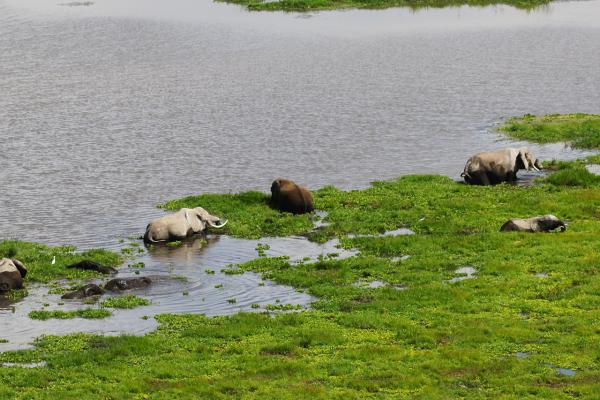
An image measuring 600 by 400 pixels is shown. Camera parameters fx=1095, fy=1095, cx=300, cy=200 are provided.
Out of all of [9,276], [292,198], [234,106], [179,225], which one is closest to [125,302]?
[9,276]

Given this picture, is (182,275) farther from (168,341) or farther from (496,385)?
(496,385)

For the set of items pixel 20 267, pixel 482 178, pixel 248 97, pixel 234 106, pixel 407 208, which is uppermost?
pixel 248 97

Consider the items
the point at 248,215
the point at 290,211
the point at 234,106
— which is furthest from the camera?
the point at 234,106

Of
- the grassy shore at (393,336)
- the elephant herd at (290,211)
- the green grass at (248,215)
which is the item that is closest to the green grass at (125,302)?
the elephant herd at (290,211)

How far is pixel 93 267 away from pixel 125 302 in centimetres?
363

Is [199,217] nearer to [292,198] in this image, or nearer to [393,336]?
[292,198]

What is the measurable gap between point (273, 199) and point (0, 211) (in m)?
10.0

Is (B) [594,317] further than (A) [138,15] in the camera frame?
No

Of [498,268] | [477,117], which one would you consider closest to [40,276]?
[498,268]

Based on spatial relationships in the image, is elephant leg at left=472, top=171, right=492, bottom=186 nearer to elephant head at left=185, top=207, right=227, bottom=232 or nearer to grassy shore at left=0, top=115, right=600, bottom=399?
grassy shore at left=0, top=115, right=600, bottom=399

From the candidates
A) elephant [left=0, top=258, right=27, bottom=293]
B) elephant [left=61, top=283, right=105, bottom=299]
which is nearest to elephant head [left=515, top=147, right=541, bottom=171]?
elephant [left=61, top=283, right=105, bottom=299]

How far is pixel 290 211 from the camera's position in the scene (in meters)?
37.8

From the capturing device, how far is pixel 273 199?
1524 inches

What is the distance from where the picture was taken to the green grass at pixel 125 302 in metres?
28.3
